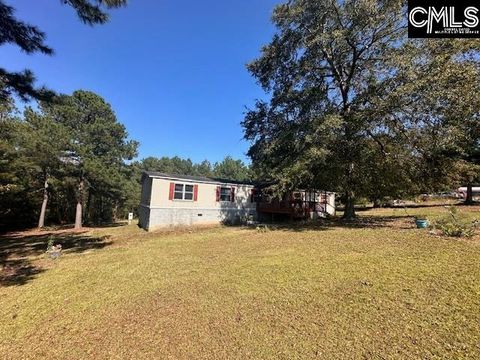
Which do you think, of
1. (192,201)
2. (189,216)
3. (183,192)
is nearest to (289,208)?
(192,201)

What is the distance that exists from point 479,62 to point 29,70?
17.2 m

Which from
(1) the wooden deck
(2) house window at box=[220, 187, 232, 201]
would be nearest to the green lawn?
(1) the wooden deck

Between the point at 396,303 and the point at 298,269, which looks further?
the point at 298,269

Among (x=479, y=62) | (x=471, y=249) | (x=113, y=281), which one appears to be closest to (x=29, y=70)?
(x=113, y=281)

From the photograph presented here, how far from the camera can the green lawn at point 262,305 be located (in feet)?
12.7

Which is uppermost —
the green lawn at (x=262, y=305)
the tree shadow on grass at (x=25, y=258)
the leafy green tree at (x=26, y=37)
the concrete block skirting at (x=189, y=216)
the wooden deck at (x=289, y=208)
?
the leafy green tree at (x=26, y=37)

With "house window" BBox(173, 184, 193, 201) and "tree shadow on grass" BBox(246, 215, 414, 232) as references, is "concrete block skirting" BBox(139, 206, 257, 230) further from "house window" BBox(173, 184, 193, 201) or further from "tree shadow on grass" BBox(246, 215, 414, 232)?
"tree shadow on grass" BBox(246, 215, 414, 232)

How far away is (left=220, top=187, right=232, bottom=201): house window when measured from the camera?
19984 millimetres

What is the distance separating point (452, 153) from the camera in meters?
14.0

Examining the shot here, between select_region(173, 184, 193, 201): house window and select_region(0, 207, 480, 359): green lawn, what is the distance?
9.41 meters

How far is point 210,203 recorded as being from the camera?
63.2 feet

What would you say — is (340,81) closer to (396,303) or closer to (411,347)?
(396,303)

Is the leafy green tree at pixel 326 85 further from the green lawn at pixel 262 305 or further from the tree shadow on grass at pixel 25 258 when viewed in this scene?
the tree shadow on grass at pixel 25 258

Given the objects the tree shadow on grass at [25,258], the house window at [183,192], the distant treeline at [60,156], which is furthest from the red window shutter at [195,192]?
the distant treeline at [60,156]
